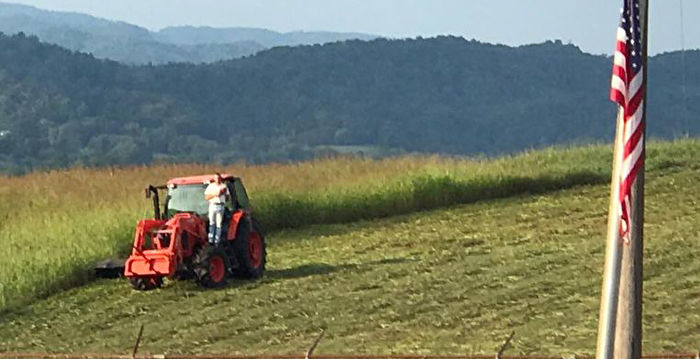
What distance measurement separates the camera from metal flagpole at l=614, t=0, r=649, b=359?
23.0 feet

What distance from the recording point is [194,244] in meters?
16.6

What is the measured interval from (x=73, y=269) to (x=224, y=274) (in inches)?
96.2

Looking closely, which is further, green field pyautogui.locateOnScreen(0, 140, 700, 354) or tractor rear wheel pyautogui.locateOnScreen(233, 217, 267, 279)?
tractor rear wheel pyautogui.locateOnScreen(233, 217, 267, 279)

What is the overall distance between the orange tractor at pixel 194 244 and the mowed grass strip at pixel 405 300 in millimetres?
251

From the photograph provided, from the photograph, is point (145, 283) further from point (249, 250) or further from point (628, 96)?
point (628, 96)

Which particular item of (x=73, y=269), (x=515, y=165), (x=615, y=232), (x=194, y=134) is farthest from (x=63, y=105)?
(x=615, y=232)

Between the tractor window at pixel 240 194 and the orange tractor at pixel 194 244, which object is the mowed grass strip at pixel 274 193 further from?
the tractor window at pixel 240 194

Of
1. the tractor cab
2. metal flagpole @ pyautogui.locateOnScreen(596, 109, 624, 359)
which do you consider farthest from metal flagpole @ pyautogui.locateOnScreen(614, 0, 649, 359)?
the tractor cab

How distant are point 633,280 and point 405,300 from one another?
8.14 m

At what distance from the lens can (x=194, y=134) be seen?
109875 millimetres

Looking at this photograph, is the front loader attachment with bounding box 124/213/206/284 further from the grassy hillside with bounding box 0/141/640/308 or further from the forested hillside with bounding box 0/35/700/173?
the forested hillside with bounding box 0/35/700/173

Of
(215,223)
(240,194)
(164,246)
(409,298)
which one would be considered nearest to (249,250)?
(215,223)

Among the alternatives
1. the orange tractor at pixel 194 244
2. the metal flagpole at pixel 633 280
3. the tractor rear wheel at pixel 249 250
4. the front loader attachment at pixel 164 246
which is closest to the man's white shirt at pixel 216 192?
the orange tractor at pixel 194 244

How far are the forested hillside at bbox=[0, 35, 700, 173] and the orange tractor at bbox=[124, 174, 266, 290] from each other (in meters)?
71.5
